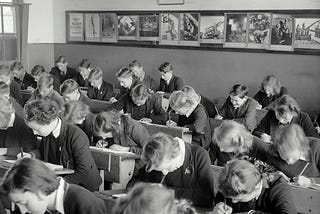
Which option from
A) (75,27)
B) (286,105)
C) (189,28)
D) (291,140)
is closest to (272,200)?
(291,140)

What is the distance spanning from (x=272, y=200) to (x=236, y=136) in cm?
92

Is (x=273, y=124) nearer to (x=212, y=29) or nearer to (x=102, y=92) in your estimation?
(x=102, y=92)

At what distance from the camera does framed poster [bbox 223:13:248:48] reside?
7988mm

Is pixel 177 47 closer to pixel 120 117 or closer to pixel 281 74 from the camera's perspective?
pixel 281 74

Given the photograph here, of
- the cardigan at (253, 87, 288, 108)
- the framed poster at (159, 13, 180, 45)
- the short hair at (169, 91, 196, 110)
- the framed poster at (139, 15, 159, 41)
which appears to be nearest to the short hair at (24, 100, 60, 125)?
the short hair at (169, 91, 196, 110)

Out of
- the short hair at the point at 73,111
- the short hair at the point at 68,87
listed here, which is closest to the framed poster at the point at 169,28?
the short hair at the point at 68,87

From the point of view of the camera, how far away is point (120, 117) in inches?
166

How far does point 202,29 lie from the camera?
27.9 ft

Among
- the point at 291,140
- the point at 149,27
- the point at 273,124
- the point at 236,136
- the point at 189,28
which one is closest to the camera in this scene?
the point at 291,140

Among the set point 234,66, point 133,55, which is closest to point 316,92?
point 234,66

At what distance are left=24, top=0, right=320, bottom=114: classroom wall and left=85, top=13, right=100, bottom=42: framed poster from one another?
169mm

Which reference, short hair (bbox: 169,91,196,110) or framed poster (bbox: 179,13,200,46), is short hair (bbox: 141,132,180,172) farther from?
framed poster (bbox: 179,13,200,46)

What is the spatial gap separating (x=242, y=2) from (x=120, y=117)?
14.8 feet

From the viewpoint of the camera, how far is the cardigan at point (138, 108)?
6.04 meters
